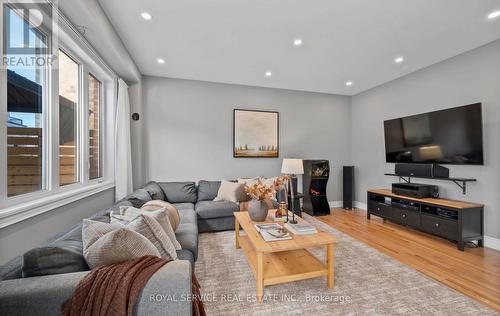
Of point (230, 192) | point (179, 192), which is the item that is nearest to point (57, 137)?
point (179, 192)

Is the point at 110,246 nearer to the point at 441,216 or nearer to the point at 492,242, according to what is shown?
the point at 441,216

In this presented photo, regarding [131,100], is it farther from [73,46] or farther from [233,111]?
[233,111]

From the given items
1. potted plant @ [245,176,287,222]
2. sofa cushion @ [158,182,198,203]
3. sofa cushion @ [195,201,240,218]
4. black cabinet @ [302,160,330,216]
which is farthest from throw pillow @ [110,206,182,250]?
black cabinet @ [302,160,330,216]

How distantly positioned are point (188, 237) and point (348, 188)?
12.8ft

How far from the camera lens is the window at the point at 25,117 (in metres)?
1.45

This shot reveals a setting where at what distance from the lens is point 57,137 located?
189cm

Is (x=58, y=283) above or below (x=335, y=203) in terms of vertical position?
above

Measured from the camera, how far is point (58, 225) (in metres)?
1.82

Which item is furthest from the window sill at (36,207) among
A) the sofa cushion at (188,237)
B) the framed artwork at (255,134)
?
the framed artwork at (255,134)

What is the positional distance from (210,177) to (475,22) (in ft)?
13.8

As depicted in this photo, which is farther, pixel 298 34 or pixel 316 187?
pixel 316 187

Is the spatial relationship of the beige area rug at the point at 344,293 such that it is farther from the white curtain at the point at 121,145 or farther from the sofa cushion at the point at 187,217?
the white curtain at the point at 121,145

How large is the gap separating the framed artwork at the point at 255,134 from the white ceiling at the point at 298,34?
888 mm

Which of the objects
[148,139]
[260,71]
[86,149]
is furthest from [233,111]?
[86,149]
